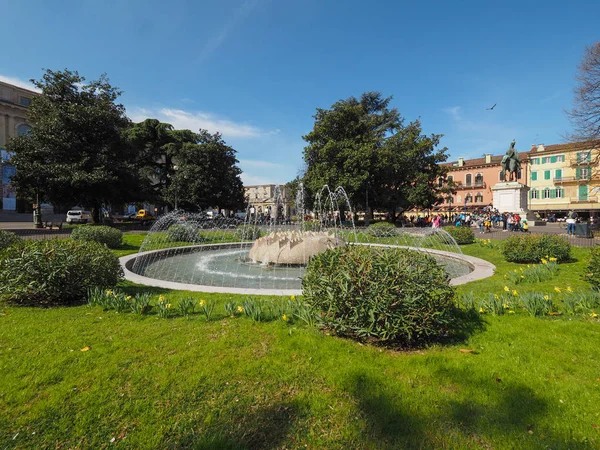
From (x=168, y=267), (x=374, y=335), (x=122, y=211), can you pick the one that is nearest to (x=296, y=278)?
(x=168, y=267)

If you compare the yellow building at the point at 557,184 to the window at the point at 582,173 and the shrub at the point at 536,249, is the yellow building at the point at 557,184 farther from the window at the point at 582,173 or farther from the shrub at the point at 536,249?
the shrub at the point at 536,249

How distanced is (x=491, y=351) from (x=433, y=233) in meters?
17.2

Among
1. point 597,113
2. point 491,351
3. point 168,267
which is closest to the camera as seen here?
point 491,351

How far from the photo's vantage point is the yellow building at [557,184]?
46188 mm

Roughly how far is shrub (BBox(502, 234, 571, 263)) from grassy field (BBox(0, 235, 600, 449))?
7208mm

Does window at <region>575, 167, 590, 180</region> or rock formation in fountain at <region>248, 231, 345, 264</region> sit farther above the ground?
window at <region>575, 167, 590, 180</region>

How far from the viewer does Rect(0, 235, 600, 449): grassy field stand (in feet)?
7.96

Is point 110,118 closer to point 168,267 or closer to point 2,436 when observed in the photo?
point 168,267

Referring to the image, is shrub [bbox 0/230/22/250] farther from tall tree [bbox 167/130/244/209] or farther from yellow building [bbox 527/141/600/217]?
yellow building [bbox 527/141/600/217]

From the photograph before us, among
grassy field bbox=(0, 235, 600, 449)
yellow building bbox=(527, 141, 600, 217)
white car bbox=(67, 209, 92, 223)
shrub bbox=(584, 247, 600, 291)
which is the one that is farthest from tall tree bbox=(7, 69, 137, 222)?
yellow building bbox=(527, 141, 600, 217)

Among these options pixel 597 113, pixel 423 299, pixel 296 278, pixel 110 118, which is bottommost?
pixel 296 278

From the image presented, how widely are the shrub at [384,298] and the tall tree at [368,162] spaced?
86.2 feet

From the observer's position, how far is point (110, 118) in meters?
24.6

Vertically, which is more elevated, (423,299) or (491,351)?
(423,299)
